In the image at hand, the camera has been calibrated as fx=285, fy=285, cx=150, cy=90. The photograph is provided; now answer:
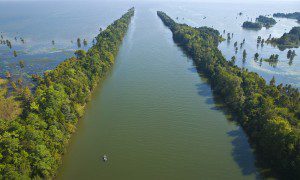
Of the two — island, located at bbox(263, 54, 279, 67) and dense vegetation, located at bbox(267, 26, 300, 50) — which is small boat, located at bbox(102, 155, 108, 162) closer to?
island, located at bbox(263, 54, 279, 67)

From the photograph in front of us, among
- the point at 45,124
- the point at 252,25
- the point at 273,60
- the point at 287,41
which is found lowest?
the point at 273,60

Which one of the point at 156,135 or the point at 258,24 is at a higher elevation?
the point at 258,24

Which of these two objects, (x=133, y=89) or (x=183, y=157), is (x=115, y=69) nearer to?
(x=133, y=89)

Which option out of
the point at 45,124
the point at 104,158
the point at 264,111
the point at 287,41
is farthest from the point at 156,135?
the point at 287,41

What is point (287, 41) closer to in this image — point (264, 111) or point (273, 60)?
point (273, 60)

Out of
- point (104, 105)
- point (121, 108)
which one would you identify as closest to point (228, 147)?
point (121, 108)

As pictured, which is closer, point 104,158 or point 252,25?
point 104,158
